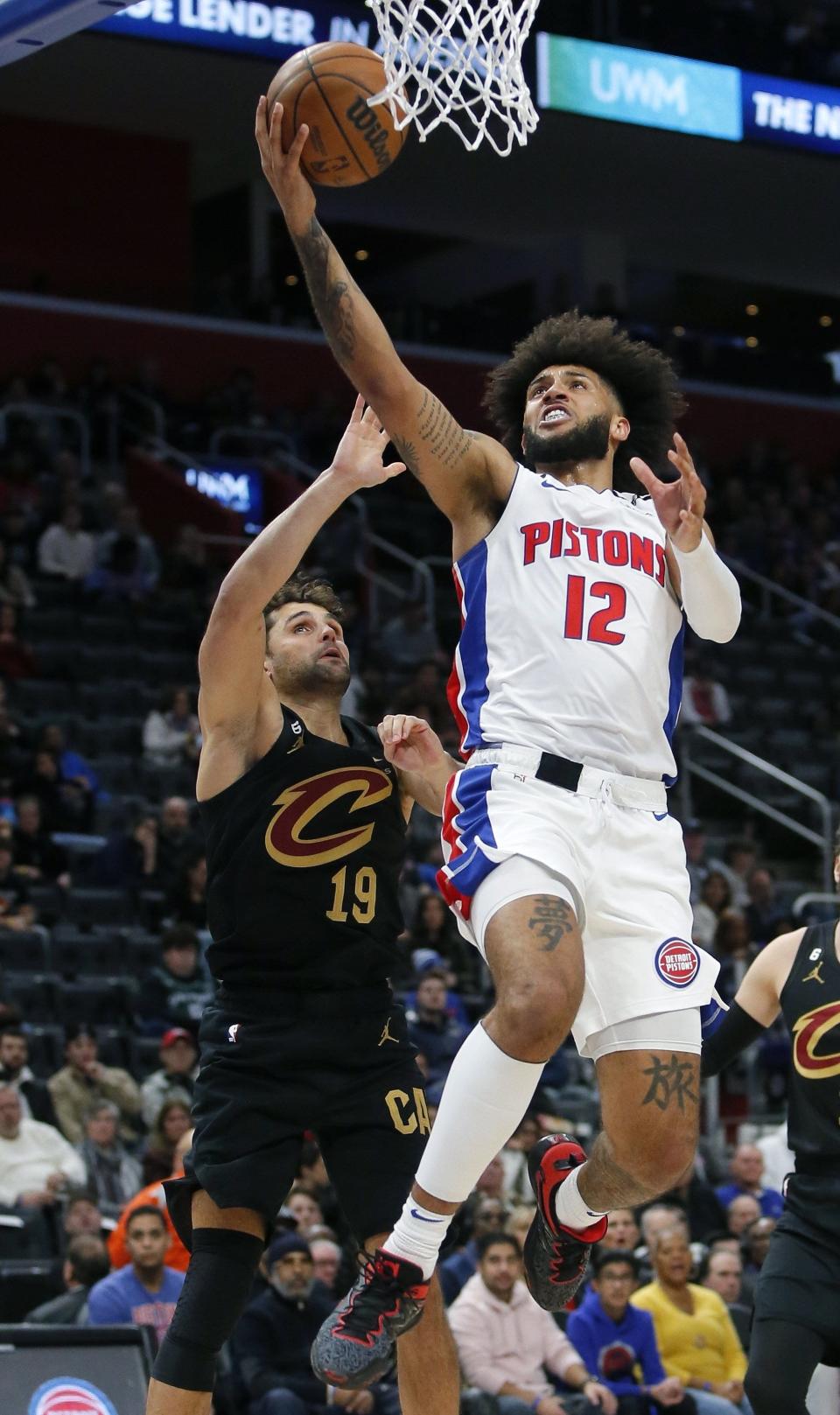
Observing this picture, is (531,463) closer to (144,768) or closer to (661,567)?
(661,567)

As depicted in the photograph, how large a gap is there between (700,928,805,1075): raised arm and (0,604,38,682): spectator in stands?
33.8 ft

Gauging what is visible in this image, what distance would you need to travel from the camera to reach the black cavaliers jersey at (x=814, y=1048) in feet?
19.9

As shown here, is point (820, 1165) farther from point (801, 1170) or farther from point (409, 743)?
point (409, 743)

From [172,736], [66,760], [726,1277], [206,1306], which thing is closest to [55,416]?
[172,736]

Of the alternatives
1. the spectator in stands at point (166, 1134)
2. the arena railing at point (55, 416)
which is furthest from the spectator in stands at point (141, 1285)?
the arena railing at point (55, 416)

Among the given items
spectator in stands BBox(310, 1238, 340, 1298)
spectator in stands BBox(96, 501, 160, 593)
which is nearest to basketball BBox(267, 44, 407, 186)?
spectator in stands BBox(310, 1238, 340, 1298)

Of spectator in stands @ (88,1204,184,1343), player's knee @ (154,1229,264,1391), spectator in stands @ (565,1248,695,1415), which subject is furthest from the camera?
spectator in stands @ (565,1248,695,1415)

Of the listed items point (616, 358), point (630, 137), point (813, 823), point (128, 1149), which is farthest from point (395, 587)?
point (616, 358)

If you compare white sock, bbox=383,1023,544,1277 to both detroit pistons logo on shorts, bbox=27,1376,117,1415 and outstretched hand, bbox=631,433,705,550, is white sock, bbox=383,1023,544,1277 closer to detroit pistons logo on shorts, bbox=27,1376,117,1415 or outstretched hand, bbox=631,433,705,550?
outstretched hand, bbox=631,433,705,550

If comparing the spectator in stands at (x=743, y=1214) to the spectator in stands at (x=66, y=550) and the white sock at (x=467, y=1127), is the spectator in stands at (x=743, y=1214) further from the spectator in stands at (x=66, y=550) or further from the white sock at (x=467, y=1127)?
the spectator in stands at (x=66, y=550)

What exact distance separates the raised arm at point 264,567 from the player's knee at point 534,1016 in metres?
1.42

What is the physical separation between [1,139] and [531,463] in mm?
19073

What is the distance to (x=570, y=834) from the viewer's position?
4.95 meters

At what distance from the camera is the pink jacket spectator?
9.66 meters
